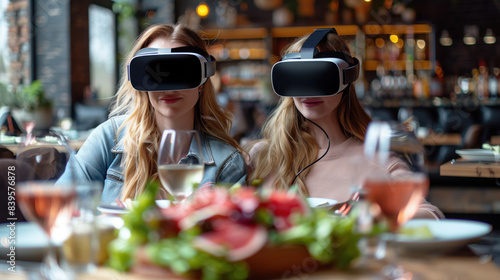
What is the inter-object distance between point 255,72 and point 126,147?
7.07 meters

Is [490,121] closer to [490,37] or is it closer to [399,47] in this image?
[399,47]

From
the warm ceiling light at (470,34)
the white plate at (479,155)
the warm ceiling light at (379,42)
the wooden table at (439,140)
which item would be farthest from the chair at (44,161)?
the warm ceiling light at (470,34)

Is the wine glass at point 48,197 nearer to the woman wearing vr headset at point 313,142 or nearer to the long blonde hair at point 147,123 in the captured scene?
the long blonde hair at point 147,123

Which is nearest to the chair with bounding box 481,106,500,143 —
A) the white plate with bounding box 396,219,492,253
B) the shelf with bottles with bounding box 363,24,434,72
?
the shelf with bottles with bounding box 363,24,434,72

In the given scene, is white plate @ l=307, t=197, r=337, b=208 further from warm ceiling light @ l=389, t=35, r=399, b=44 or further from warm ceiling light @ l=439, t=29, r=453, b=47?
warm ceiling light @ l=439, t=29, r=453, b=47

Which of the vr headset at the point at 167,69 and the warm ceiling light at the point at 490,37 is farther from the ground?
the vr headset at the point at 167,69

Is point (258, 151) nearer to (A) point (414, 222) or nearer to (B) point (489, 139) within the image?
(A) point (414, 222)

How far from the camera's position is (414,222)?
3.09ft

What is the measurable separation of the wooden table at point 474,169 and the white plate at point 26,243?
1.75 m

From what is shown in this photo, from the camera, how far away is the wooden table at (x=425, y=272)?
0.73 metres

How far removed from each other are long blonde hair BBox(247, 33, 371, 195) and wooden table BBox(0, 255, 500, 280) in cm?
81

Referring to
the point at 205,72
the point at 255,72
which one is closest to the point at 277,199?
the point at 205,72

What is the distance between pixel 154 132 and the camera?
162cm

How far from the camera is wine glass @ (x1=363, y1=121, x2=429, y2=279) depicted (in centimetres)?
73
